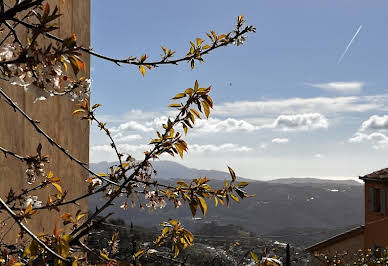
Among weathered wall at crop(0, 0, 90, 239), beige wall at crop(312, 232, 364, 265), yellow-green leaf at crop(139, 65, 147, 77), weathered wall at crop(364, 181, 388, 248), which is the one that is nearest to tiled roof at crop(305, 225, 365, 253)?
beige wall at crop(312, 232, 364, 265)

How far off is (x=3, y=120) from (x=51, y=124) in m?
0.54

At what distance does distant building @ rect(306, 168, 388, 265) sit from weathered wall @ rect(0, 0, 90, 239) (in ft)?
55.1

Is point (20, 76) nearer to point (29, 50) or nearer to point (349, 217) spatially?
point (29, 50)

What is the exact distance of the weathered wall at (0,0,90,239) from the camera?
2.54 meters

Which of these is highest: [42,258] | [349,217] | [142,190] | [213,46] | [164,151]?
[213,46]

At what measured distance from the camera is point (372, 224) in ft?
65.5

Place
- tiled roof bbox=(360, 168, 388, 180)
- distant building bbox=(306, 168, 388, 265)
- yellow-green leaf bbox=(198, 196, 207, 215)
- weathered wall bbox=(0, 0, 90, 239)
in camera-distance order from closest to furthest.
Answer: yellow-green leaf bbox=(198, 196, 207, 215) < weathered wall bbox=(0, 0, 90, 239) < tiled roof bbox=(360, 168, 388, 180) < distant building bbox=(306, 168, 388, 265)

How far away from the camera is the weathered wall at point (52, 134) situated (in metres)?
2.54

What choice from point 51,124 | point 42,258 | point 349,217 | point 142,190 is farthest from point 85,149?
point 349,217

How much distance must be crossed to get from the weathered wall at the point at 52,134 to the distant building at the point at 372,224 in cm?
1679

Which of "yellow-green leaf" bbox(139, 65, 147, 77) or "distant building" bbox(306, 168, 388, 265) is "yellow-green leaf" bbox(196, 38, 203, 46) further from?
"distant building" bbox(306, 168, 388, 265)

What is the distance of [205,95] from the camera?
168 centimetres

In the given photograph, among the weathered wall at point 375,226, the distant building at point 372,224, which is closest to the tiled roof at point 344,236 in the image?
the distant building at point 372,224

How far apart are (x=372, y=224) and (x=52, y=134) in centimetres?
2009
